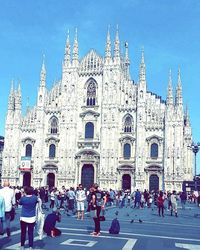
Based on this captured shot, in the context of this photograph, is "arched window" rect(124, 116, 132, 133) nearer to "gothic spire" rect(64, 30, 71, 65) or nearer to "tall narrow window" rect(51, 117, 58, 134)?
"tall narrow window" rect(51, 117, 58, 134)

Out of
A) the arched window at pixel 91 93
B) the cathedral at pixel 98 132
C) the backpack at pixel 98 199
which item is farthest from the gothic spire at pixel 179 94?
the backpack at pixel 98 199

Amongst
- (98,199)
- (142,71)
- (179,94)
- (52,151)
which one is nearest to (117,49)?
(142,71)

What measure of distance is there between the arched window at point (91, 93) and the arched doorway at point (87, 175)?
9.09 m

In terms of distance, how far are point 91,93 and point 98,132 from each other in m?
5.92

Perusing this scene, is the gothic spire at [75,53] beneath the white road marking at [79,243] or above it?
above

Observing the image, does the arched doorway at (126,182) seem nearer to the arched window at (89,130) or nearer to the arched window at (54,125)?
the arched window at (89,130)

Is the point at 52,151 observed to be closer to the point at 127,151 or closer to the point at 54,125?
the point at 54,125

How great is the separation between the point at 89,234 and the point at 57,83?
46417 millimetres

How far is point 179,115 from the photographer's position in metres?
53.2

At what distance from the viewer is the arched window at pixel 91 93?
57.8 meters

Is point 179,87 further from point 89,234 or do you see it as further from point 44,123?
point 89,234

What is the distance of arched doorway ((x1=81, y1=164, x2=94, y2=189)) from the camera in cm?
5666

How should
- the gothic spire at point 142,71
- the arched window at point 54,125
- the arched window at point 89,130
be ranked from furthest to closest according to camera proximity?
the arched window at point 54,125 < the arched window at point 89,130 < the gothic spire at point 142,71

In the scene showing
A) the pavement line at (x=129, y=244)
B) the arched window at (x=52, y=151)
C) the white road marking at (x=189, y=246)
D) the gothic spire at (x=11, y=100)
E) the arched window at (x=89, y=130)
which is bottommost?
the white road marking at (x=189, y=246)
